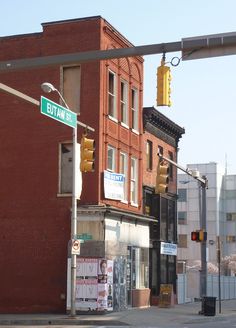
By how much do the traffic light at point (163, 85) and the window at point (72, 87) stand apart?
53.8 ft

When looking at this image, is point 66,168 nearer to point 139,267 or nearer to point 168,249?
point 139,267

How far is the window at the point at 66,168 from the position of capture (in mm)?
29672

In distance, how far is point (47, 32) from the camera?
30.7 m

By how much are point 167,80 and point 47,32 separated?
18.0 meters

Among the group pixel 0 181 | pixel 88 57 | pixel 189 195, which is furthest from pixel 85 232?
pixel 189 195

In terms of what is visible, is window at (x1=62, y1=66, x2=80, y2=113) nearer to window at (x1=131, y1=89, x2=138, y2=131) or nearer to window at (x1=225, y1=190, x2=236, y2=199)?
window at (x1=131, y1=89, x2=138, y2=131)

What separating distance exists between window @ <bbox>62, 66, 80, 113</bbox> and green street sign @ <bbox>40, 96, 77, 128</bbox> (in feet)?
24.4

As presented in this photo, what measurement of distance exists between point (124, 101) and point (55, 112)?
12684 mm

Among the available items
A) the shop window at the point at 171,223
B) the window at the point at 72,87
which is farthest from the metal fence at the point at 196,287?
the window at the point at 72,87

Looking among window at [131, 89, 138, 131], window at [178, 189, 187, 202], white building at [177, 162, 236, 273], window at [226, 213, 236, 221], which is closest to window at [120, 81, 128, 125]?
window at [131, 89, 138, 131]

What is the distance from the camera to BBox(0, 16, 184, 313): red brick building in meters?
29.0

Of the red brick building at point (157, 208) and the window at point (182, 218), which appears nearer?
the red brick building at point (157, 208)

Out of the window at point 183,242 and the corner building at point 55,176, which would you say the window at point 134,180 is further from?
the window at point 183,242

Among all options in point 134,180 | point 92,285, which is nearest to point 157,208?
point 134,180
